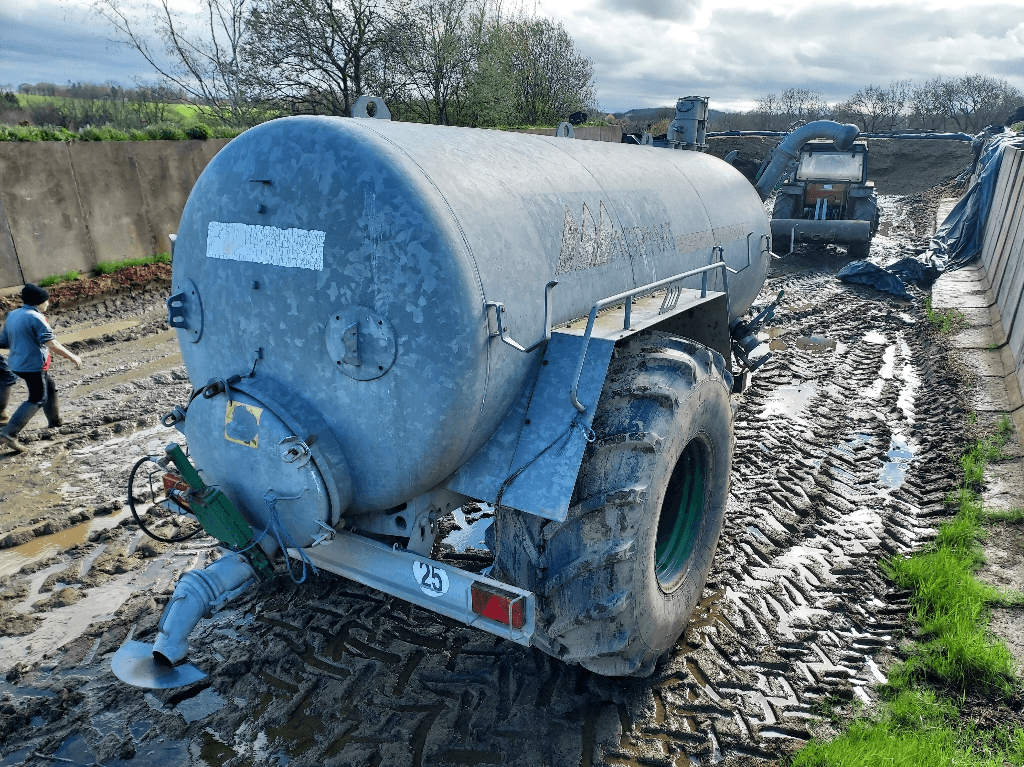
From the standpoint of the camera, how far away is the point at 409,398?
2633 mm

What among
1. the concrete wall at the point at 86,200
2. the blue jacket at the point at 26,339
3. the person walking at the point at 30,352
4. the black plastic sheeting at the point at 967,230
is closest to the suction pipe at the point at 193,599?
the person walking at the point at 30,352

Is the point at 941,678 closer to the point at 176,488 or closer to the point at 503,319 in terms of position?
the point at 503,319

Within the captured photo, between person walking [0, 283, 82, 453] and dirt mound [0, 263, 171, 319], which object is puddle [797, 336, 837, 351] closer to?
person walking [0, 283, 82, 453]

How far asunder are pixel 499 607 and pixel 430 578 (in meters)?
0.35

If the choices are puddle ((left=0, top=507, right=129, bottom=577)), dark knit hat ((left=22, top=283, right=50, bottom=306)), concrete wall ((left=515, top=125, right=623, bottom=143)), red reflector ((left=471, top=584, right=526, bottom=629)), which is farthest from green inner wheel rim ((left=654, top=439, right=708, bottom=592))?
concrete wall ((left=515, top=125, right=623, bottom=143))

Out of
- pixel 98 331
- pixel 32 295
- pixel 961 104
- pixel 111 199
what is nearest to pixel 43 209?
pixel 111 199

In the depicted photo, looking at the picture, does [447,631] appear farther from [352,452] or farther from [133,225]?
[133,225]

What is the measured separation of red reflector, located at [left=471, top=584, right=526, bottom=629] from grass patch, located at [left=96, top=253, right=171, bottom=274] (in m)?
10.8

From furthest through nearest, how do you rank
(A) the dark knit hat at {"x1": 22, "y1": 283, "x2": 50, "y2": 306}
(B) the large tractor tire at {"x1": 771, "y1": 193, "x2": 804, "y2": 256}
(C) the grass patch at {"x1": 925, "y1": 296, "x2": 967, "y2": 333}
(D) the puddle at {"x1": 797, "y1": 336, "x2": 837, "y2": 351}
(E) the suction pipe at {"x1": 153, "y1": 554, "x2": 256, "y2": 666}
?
(B) the large tractor tire at {"x1": 771, "y1": 193, "x2": 804, "y2": 256} → (C) the grass patch at {"x1": 925, "y1": 296, "x2": 967, "y2": 333} → (D) the puddle at {"x1": 797, "y1": 336, "x2": 837, "y2": 351} → (A) the dark knit hat at {"x1": 22, "y1": 283, "x2": 50, "y2": 306} → (E) the suction pipe at {"x1": 153, "y1": 554, "x2": 256, "y2": 666}

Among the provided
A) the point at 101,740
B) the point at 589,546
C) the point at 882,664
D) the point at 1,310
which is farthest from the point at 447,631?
the point at 1,310

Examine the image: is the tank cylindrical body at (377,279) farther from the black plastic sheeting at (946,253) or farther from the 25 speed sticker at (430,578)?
the black plastic sheeting at (946,253)

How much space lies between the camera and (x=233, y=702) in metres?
3.26

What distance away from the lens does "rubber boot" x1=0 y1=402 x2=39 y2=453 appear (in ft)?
19.4

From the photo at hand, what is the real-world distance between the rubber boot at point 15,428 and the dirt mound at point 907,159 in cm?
2380
